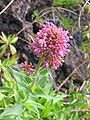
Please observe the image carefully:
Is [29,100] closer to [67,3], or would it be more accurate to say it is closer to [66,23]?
[66,23]

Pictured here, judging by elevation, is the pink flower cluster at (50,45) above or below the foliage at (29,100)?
above

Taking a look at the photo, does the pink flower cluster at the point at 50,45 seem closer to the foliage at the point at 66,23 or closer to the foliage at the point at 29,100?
the foliage at the point at 29,100

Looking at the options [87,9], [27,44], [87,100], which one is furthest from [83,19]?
[87,100]

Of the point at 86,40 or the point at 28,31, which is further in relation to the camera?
the point at 86,40

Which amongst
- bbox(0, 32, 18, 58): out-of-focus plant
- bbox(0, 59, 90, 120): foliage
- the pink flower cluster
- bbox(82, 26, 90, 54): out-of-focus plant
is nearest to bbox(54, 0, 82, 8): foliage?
bbox(82, 26, 90, 54): out-of-focus plant

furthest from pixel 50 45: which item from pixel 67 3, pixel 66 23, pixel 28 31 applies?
pixel 67 3

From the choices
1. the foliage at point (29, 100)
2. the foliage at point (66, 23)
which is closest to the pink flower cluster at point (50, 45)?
the foliage at point (29, 100)

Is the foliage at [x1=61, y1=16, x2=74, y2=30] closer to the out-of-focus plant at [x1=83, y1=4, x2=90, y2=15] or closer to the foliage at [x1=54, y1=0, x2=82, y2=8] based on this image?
the foliage at [x1=54, y1=0, x2=82, y2=8]
